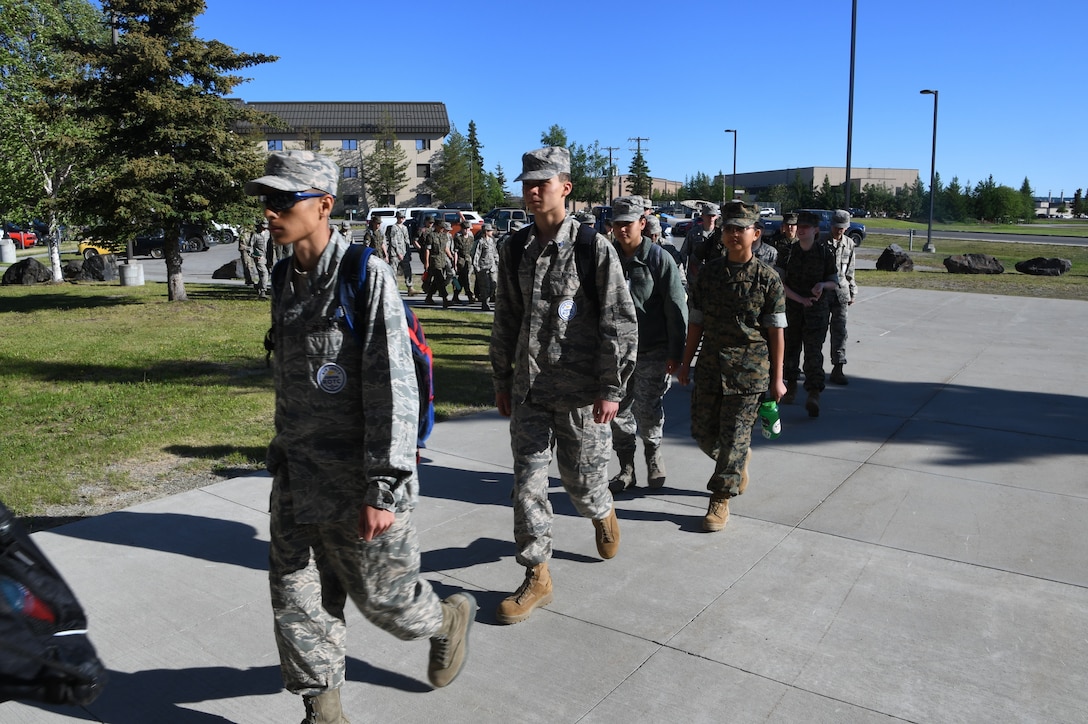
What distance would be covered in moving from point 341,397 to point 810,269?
19.4 ft

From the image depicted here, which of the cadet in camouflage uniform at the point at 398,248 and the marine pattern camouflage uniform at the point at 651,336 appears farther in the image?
the cadet in camouflage uniform at the point at 398,248

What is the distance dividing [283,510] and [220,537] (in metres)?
2.26

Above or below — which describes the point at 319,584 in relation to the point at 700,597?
above

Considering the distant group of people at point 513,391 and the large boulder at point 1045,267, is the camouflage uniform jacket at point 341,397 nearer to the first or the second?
the distant group of people at point 513,391

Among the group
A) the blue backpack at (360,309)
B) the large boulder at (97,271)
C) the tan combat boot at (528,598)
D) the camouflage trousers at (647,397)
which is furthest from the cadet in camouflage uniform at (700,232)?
the large boulder at (97,271)

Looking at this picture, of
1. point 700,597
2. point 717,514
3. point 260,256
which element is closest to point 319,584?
point 700,597

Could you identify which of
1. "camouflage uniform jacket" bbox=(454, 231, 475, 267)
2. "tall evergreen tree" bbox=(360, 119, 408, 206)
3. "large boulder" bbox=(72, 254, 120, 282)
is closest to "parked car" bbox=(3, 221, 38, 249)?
"large boulder" bbox=(72, 254, 120, 282)

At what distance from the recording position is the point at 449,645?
10.6ft

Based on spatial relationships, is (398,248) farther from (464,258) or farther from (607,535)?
(607,535)

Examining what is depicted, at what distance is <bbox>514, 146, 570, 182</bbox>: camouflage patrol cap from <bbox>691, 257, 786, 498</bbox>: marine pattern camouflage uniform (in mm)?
1405

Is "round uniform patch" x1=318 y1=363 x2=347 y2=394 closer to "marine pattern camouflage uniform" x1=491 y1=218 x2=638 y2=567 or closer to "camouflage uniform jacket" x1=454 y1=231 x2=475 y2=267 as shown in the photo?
"marine pattern camouflage uniform" x1=491 y1=218 x2=638 y2=567

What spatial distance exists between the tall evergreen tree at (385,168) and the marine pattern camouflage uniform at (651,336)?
232 ft

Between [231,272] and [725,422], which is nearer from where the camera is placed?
[725,422]

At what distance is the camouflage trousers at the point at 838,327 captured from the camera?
27.9 feet
